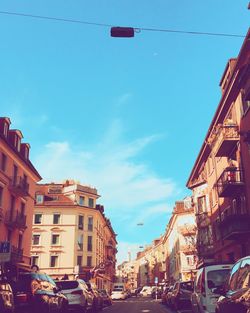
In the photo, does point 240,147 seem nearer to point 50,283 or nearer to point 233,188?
point 233,188

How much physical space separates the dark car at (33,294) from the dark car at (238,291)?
188 inches

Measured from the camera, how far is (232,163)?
2606cm

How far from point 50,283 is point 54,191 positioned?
52658 millimetres

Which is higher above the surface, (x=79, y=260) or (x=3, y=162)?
(x=3, y=162)

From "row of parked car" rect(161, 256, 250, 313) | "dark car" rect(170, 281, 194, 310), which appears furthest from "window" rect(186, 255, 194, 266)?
"dark car" rect(170, 281, 194, 310)

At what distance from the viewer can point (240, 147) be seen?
24.1 metres

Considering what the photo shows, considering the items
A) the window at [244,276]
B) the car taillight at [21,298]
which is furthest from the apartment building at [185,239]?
the window at [244,276]

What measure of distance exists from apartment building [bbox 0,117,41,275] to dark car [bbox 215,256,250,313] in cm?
2561

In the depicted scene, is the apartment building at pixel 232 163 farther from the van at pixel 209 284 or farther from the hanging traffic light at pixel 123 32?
the hanging traffic light at pixel 123 32

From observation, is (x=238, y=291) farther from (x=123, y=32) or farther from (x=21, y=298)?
(x=123, y=32)

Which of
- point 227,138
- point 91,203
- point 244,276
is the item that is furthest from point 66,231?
point 244,276

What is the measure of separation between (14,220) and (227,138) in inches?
778

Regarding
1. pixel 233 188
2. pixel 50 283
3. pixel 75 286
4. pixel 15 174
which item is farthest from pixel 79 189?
pixel 50 283

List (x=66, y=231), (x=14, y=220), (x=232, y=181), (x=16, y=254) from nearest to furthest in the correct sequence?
(x=232, y=181), (x=14, y=220), (x=16, y=254), (x=66, y=231)
